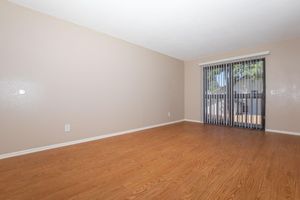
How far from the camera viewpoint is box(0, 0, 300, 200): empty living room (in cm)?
164

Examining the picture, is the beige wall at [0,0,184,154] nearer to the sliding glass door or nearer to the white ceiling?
the white ceiling

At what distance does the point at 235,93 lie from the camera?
14.8 ft

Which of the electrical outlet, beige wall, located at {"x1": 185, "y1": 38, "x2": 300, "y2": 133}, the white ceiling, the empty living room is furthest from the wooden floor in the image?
the white ceiling

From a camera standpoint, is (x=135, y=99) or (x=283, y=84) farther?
(x=135, y=99)

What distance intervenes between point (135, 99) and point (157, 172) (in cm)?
240

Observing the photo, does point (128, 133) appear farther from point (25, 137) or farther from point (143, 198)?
point (143, 198)

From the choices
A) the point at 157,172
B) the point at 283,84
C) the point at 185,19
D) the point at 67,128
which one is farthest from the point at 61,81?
the point at 283,84

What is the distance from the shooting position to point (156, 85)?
4.61 meters

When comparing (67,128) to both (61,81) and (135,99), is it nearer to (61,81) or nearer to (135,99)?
(61,81)

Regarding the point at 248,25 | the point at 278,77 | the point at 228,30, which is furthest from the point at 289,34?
the point at 228,30

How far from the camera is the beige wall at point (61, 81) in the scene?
2.29 m

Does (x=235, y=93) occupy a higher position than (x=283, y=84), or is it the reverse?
(x=283, y=84)

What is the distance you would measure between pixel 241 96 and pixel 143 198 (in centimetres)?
421

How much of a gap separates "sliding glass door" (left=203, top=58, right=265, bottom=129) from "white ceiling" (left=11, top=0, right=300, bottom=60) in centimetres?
82
